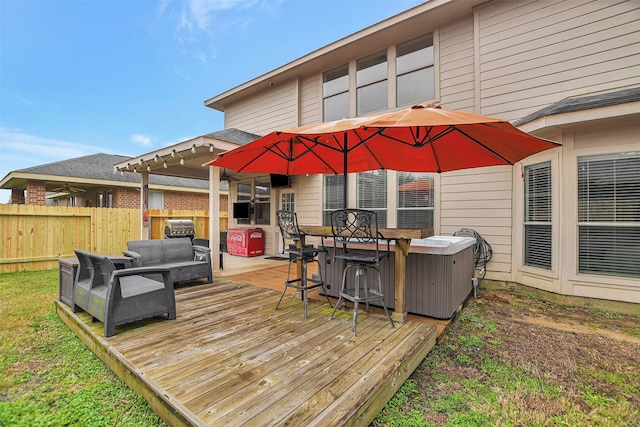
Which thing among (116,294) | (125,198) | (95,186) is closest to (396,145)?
(116,294)

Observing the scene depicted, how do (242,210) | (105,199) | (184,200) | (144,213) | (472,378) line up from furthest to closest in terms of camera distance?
(184,200), (105,199), (242,210), (144,213), (472,378)

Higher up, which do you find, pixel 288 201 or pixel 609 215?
pixel 288 201

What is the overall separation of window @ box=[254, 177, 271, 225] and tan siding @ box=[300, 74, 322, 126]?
2.26 metres

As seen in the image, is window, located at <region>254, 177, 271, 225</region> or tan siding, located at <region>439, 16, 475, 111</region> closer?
tan siding, located at <region>439, 16, 475, 111</region>

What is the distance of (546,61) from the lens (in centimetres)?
485

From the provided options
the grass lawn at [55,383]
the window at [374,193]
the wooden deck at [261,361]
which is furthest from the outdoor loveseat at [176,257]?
the window at [374,193]

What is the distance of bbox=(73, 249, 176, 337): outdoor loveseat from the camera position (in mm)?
2764

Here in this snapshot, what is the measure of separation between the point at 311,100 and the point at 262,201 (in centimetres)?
337

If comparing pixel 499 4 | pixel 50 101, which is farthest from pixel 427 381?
pixel 50 101

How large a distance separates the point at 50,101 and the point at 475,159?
26.0 metres

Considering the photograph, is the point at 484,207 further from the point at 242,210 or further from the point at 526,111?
the point at 242,210

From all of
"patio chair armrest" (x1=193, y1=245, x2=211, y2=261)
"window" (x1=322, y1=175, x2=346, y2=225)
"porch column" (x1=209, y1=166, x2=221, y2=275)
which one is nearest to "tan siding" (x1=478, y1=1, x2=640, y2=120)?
"window" (x1=322, y1=175, x2=346, y2=225)

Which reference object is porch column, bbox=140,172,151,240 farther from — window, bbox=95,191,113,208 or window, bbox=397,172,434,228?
window, bbox=397,172,434,228

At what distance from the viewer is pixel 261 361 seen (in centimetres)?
230
